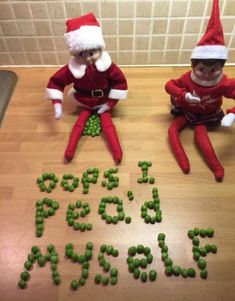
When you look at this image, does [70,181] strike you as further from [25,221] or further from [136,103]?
[136,103]

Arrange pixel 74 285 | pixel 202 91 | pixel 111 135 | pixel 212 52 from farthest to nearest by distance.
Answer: pixel 111 135 < pixel 202 91 < pixel 212 52 < pixel 74 285

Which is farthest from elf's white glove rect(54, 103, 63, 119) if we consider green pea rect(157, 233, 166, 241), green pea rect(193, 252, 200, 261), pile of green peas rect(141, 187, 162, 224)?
green pea rect(193, 252, 200, 261)

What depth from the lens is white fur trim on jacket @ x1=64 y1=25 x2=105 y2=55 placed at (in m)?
0.96

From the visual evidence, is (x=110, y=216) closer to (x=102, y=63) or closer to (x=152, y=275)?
(x=152, y=275)

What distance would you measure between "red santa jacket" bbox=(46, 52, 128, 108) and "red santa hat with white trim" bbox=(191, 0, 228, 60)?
12.3 inches

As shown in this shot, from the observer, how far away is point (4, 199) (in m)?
1.01

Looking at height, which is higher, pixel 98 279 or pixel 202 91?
pixel 202 91

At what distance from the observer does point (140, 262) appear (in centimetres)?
85

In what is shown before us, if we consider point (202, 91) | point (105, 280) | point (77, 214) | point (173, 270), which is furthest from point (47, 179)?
point (202, 91)

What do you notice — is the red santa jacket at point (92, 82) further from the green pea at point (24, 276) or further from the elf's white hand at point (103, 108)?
the green pea at point (24, 276)

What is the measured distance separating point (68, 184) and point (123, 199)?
0.20 metres

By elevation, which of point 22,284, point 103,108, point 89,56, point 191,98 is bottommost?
point 22,284

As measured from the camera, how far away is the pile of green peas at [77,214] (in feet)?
3.06

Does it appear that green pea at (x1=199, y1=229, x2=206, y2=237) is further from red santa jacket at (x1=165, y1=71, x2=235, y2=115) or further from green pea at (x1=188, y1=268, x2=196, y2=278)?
red santa jacket at (x1=165, y1=71, x2=235, y2=115)
